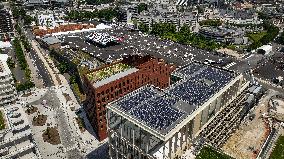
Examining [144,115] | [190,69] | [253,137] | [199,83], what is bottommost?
[253,137]

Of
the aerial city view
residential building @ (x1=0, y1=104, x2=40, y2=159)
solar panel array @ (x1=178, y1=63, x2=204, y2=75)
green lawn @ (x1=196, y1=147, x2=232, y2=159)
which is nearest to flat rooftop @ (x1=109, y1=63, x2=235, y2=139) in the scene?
the aerial city view

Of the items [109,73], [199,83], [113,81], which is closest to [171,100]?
[199,83]

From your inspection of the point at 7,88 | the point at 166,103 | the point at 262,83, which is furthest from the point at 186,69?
the point at 7,88

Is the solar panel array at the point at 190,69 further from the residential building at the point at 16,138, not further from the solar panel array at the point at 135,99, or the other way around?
the residential building at the point at 16,138

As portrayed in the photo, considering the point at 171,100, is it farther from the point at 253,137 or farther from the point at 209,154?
the point at 253,137

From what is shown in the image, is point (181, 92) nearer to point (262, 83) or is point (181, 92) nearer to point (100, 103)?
point (100, 103)

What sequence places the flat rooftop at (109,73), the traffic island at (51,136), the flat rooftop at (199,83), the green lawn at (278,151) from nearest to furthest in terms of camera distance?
the flat rooftop at (199,83)
the green lawn at (278,151)
the flat rooftop at (109,73)
the traffic island at (51,136)

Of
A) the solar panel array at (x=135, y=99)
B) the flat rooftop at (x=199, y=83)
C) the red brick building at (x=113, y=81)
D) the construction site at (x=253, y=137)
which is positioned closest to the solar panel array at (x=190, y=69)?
the flat rooftop at (x=199, y=83)

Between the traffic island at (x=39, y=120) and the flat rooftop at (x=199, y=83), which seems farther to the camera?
the traffic island at (x=39, y=120)
